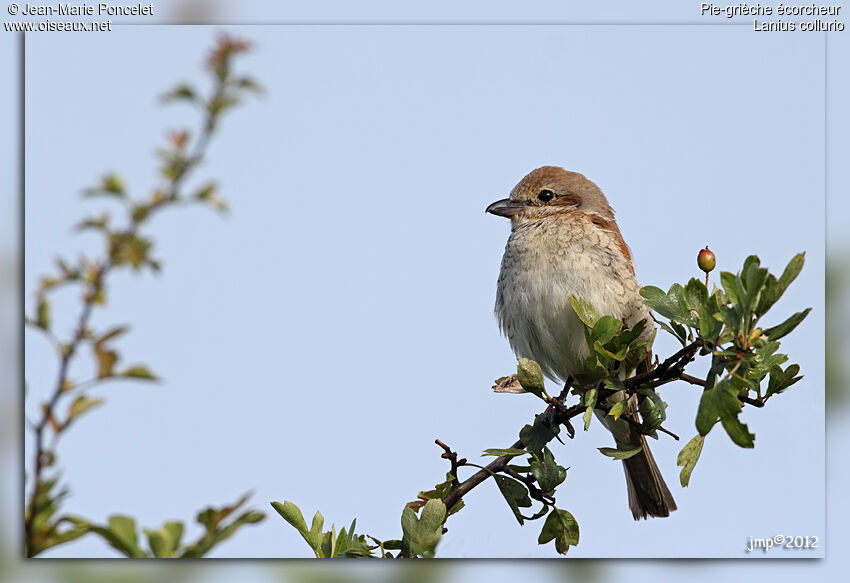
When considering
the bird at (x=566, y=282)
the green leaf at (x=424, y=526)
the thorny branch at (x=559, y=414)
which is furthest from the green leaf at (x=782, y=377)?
the bird at (x=566, y=282)

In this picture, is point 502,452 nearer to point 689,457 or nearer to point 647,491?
point 689,457

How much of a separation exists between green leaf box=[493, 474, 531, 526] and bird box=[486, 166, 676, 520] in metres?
1.18

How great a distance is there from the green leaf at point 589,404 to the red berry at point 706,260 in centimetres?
56

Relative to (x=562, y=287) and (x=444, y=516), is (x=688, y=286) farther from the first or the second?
(x=562, y=287)

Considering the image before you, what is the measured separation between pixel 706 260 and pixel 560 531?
1077 mm

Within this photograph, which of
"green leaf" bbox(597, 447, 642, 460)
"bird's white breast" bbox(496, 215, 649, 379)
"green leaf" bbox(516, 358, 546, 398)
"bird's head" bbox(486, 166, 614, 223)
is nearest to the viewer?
"green leaf" bbox(597, 447, 642, 460)

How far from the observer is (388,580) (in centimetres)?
146

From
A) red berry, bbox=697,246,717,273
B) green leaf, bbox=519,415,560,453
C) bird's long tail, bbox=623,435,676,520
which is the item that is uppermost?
red berry, bbox=697,246,717,273

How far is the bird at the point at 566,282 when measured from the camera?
4.38 metres

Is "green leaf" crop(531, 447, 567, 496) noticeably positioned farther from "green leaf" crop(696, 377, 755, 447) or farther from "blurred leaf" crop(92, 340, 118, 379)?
"blurred leaf" crop(92, 340, 118, 379)

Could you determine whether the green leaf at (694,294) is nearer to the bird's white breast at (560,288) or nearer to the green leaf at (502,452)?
the green leaf at (502,452)

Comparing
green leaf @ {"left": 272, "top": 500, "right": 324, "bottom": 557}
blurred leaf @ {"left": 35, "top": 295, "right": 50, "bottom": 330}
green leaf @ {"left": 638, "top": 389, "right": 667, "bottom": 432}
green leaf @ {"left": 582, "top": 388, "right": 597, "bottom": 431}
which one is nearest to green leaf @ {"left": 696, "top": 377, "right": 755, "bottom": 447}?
green leaf @ {"left": 582, "top": 388, "right": 597, "bottom": 431}

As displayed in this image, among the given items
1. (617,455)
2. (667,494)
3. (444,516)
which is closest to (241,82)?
(444,516)

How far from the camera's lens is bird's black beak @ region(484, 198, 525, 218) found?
16.6 ft
